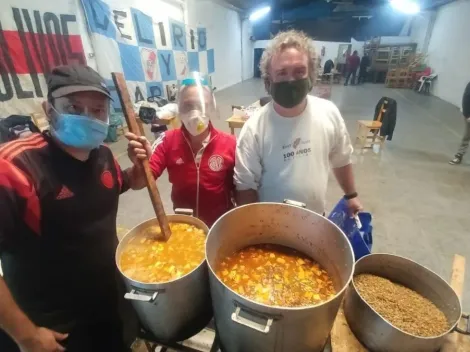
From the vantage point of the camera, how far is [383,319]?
630 millimetres

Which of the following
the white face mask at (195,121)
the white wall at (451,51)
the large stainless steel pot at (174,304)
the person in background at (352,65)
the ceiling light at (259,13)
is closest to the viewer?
the large stainless steel pot at (174,304)

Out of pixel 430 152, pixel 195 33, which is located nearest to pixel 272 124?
pixel 430 152

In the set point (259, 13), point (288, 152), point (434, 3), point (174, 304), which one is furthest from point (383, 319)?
point (259, 13)

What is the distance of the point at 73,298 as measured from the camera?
2.96 feet

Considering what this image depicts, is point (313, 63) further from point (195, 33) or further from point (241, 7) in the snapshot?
point (241, 7)

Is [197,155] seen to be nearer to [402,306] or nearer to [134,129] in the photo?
[134,129]

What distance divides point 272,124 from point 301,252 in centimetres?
60

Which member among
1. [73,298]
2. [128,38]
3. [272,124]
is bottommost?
[73,298]

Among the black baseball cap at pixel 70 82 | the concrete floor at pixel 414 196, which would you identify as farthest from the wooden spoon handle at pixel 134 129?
the concrete floor at pixel 414 196

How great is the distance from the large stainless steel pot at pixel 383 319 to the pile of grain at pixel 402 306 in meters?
0.03

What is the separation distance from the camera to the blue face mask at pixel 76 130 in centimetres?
83

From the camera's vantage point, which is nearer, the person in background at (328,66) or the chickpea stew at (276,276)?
the chickpea stew at (276,276)

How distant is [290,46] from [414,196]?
3.00 metres

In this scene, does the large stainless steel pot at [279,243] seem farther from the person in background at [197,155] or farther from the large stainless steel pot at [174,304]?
the person in background at [197,155]
